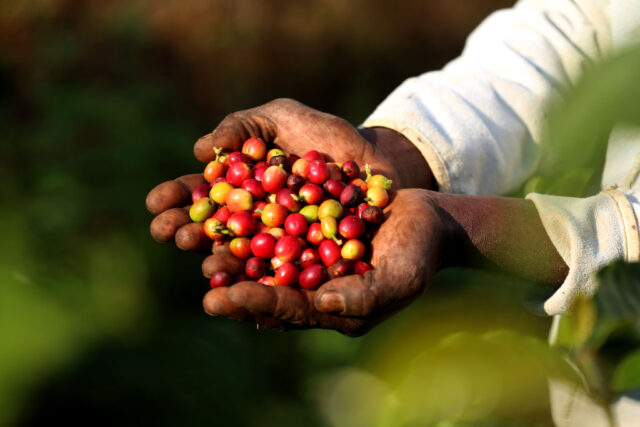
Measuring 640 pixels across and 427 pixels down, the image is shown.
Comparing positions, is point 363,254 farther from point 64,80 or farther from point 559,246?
point 64,80

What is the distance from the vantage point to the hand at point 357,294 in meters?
1.65

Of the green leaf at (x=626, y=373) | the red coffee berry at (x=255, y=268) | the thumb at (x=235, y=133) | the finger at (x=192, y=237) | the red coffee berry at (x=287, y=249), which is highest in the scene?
the green leaf at (x=626, y=373)

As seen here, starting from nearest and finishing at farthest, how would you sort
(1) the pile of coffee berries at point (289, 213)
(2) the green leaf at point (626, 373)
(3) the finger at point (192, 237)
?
(2) the green leaf at point (626, 373) → (1) the pile of coffee berries at point (289, 213) → (3) the finger at point (192, 237)

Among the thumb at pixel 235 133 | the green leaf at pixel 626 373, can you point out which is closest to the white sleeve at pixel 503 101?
the thumb at pixel 235 133

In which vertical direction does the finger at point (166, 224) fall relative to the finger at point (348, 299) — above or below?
above

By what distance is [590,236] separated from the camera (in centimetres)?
171

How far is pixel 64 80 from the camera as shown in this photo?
13.2 ft

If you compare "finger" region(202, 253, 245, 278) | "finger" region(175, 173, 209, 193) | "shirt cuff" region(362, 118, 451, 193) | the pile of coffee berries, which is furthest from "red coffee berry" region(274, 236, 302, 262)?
"shirt cuff" region(362, 118, 451, 193)

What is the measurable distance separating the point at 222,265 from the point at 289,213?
0.33 metres

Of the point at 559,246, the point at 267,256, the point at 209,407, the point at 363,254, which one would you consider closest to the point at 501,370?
the point at 209,407

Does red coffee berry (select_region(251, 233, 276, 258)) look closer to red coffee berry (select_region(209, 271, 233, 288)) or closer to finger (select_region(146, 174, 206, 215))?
red coffee berry (select_region(209, 271, 233, 288))

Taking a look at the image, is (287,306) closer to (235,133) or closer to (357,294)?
(357,294)

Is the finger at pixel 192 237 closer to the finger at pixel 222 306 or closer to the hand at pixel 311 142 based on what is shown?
the hand at pixel 311 142

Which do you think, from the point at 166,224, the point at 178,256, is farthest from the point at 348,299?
the point at 178,256
